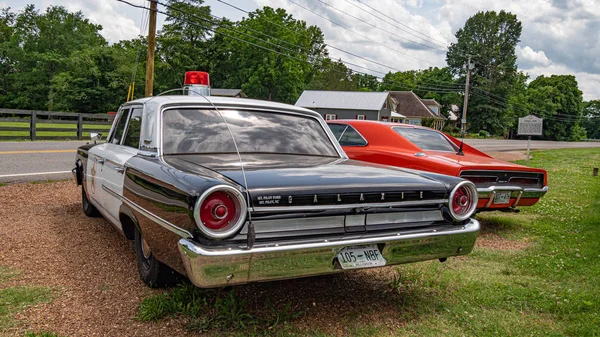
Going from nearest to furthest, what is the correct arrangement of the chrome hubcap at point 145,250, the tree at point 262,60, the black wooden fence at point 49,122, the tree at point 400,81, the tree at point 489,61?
the chrome hubcap at point 145,250 < the black wooden fence at point 49,122 < the tree at point 262,60 < the tree at point 489,61 < the tree at point 400,81

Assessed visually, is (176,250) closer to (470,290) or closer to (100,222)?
(470,290)

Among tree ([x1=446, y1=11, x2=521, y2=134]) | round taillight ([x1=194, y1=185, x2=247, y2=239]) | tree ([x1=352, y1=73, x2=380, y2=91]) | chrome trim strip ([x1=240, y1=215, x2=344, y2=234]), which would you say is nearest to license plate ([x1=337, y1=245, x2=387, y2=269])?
chrome trim strip ([x1=240, y1=215, x2=344, y2=234])

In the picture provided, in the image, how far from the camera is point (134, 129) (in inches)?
169

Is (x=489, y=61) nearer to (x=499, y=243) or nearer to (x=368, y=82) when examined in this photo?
(x=368, y=82)

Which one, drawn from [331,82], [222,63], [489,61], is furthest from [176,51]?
[489,61]

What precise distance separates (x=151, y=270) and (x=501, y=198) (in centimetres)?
428

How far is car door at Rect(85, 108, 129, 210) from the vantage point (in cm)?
458

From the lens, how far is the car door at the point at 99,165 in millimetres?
4581

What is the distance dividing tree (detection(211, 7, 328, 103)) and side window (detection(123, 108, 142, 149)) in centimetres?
5285

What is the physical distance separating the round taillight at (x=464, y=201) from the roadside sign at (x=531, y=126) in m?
12.5

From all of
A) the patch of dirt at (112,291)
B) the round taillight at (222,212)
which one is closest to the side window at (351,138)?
the patch of dirt at (112,291)

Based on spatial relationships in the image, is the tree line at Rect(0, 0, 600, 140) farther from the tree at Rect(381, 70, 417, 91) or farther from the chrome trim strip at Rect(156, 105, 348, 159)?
the chrome trim strip at Rect(156, 105, 348, 159)

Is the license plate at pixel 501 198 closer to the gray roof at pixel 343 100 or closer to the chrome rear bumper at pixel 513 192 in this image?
the chrome rear bumper at pixel 513 192

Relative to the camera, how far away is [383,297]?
3.68m
